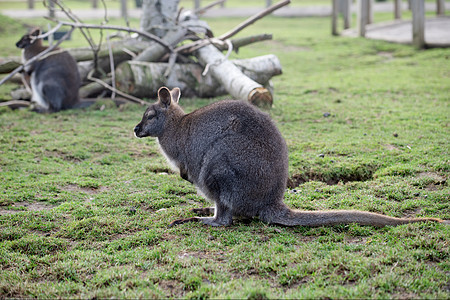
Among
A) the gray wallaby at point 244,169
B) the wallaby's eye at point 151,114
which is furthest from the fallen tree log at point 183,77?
the gray wallaby at point 244,169

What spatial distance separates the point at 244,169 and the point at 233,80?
188 inches

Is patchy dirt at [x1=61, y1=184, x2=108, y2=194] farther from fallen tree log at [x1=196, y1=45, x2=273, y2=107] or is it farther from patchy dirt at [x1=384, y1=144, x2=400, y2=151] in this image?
patchy dirt at [x1=384, y1=144, x2=400, y2=151]

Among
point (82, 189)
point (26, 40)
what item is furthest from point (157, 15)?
point (82, 189)

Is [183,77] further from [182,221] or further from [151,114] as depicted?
[182,221]

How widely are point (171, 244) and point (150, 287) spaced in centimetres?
74

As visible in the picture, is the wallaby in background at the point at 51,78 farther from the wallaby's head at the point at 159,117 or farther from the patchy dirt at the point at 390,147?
the patchy dirt at the point at 390,147

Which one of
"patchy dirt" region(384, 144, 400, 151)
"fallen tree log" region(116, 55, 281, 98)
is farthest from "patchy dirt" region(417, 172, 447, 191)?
"fallen tree log" region(116, 55, 281, 98)

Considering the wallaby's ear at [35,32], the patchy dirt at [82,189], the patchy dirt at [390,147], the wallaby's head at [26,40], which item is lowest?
the patchy dirt at [82,189]

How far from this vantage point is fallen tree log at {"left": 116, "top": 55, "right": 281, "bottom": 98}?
9.74 meters

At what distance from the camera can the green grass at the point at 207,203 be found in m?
3.58

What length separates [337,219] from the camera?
4.38 metres

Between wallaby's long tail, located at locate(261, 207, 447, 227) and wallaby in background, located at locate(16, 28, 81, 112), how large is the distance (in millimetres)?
6426

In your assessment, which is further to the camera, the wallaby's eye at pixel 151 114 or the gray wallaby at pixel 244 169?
the wallaby's eye at pixel 151 114

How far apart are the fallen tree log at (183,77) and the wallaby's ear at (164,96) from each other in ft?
15.0
